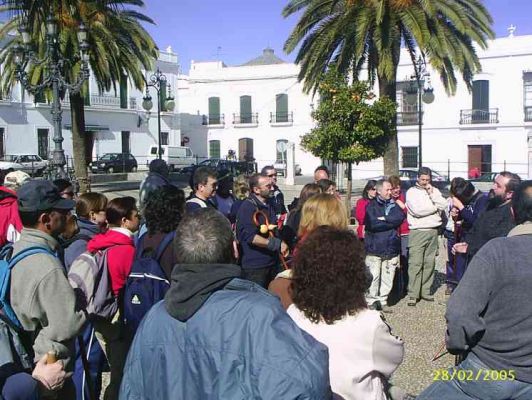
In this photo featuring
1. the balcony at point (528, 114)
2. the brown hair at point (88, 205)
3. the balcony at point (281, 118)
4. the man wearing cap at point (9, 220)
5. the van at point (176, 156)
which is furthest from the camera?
the balcony at point (281, 118)

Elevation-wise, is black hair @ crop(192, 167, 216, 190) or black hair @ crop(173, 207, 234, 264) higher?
black hair @ crop(192, 167, 216, 190)

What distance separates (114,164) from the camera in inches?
1375

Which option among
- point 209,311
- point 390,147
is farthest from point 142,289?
point 390,147

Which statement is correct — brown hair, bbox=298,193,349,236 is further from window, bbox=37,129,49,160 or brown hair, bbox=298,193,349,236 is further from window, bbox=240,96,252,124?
window, bbox=240,96,252,124

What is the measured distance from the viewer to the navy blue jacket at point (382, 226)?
677 centimetres

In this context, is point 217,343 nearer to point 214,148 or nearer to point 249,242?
point 249,242

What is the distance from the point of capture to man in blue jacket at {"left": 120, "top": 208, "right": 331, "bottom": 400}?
6.09ft

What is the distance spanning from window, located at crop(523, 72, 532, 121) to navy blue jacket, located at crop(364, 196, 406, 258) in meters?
33.1

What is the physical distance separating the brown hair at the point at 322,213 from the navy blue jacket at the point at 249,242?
1.09 m

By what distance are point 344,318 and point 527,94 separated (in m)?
37.9

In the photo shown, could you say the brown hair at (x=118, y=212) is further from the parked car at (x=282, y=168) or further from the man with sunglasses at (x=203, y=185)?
the parked car at (x=282, y=168)

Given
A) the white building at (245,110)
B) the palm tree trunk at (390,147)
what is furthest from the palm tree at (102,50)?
the white building at (245,110)

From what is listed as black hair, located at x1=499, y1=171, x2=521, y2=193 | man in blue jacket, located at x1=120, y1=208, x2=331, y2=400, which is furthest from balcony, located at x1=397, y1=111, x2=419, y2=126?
man in blue jacket, located at x1=120, y1=208, x2=331, y2=400

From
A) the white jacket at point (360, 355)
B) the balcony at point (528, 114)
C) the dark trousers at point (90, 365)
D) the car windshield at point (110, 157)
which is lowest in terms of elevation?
the dark trousers at point (90, 365)
